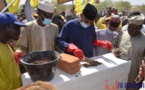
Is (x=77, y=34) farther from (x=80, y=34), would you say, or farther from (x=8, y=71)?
(x=8, y=71)

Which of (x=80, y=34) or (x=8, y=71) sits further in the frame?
(x=80, y=34)

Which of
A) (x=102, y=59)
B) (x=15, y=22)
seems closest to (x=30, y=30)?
(x=15, y=22)

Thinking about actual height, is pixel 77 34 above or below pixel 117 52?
above

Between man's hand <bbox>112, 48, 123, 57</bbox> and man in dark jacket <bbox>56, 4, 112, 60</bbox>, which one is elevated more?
man in dark jacket <bbox>56, 4, 112, 60</bbox>

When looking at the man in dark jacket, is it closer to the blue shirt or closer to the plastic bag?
the blue shirt

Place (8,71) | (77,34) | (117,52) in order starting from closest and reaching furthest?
(8,71)
(117,52)
(77,34)

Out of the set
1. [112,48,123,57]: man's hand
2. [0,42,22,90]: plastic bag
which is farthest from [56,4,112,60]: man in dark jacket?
[0,42,22,90]: plastic bag

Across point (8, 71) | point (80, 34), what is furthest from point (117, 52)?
point (8, 71)

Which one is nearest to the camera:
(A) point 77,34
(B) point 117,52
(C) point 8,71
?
(C) point 8,71

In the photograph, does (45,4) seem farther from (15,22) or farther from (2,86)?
(2,86)

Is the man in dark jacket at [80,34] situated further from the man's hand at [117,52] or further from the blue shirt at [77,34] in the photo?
the man's hand at [117,52]

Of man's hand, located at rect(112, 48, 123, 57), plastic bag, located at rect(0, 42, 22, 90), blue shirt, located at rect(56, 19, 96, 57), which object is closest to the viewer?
plastic bag, located at rect(0, 42, 22, 90)

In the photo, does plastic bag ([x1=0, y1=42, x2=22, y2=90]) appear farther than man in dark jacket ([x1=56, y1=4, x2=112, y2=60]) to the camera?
No

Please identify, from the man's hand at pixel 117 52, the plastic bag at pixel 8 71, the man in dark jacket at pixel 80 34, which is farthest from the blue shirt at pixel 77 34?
the plastic bag at pixel 8 71
